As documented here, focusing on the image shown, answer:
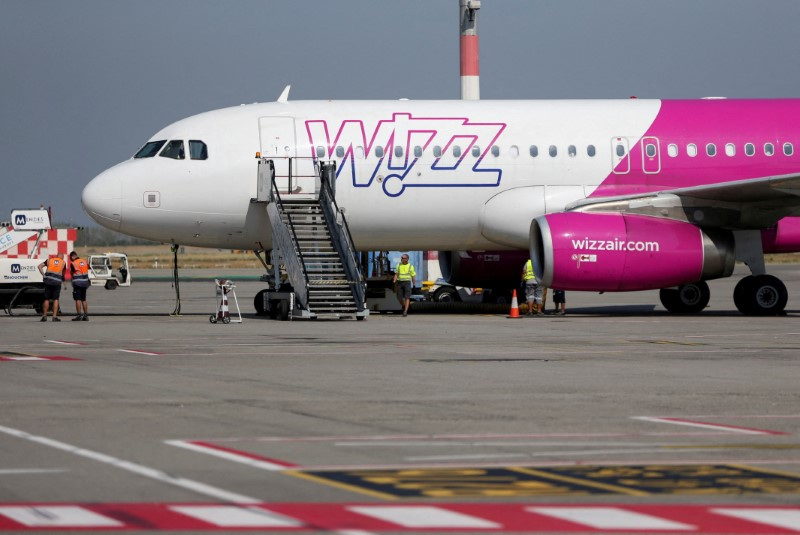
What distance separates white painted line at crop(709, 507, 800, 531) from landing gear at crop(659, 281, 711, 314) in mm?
23277

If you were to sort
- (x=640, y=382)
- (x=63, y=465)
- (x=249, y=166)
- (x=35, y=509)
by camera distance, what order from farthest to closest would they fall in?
(x=249, y=166) < (x=640, y=382) < (x=63, y=465) < (x=35, y=509)

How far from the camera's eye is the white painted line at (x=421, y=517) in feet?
21.9

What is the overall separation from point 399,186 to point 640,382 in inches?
559

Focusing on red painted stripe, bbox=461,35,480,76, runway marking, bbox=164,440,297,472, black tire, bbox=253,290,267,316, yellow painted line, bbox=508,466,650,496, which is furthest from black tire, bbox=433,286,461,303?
yellow painted line, bbox=508,466,650,496

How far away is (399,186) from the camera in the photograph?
1077 inches

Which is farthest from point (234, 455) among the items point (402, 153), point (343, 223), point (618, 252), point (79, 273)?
point (79, 273)

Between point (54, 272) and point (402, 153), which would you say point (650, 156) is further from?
point (54, 272)

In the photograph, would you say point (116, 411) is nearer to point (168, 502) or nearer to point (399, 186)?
point (168, 502)

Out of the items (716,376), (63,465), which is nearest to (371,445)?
(63,465)

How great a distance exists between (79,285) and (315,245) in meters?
5.37

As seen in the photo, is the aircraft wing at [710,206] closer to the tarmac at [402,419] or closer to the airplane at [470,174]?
the airplane at [470,174]

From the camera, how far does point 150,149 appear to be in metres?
27.8

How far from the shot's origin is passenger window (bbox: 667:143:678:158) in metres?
28.0

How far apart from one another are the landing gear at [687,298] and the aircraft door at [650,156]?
3451 millimetres
